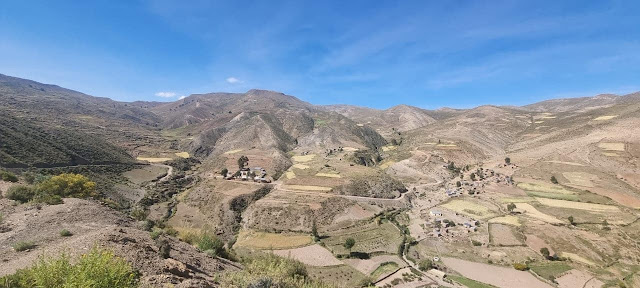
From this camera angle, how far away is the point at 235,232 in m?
73.2

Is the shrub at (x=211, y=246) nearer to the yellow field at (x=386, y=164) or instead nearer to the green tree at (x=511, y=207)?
the green tree at (x=511, y=207)

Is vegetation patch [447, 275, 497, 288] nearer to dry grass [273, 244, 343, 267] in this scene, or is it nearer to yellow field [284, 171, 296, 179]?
dry grass [273, 244, 343, 267]

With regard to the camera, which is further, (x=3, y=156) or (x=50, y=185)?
(x=3, y=156)

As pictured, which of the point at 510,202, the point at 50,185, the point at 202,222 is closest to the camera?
the point at 50,185

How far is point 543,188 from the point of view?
96125mm

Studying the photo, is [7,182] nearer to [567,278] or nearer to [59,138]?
[59,138]

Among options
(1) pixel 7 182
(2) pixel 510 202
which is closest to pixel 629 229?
(2) pixel 510 202

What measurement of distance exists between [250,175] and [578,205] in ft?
322

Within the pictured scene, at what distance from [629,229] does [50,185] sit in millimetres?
109223

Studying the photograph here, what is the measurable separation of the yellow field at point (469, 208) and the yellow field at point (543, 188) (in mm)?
23726

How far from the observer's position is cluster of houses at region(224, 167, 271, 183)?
105400 mm

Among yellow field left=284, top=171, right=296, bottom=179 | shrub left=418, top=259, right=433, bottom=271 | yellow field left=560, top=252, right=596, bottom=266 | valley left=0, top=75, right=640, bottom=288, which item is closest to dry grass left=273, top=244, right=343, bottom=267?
valley left=0, top=75, right=640, bottom=288

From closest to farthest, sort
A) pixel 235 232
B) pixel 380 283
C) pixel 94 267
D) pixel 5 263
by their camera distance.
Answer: pixel 94 267, pixel 5 263, pixel 380 283, pixel 235 232

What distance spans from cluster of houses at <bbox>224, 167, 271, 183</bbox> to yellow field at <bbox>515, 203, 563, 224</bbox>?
76359 millimetres
